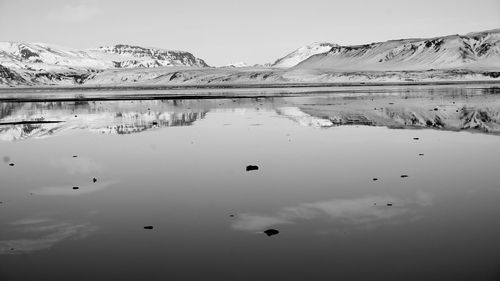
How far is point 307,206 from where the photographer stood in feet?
35.0

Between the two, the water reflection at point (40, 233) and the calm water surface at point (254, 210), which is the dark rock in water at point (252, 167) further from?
Result: the water reflection at point (40, 233)

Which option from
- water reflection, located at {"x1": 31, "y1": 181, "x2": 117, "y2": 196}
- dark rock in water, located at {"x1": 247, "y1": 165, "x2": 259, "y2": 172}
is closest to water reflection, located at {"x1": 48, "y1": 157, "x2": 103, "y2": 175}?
water reflection, located at {"x1": 31, "y1": 181, "x2": 117, "y2": 196}

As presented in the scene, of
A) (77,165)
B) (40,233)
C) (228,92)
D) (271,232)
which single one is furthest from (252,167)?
(228,92)

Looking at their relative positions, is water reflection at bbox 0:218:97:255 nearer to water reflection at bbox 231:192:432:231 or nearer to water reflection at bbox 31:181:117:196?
water reflection at bbox 31:181:117:196

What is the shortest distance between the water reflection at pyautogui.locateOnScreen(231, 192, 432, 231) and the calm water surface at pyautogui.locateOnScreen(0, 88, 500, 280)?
0.12 feet

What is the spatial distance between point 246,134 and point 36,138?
9.08 metres

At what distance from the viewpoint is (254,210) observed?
10492mm

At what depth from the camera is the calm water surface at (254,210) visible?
7568 mm

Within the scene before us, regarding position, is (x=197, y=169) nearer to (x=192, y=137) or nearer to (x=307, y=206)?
(x=307, y=206)

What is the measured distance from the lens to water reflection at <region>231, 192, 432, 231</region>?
9.54 metres

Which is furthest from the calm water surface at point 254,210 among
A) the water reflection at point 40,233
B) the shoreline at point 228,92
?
the shoreline at point 228,92

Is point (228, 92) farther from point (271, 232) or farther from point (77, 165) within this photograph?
point (271, 232)

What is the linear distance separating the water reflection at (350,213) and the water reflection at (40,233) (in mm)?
2648

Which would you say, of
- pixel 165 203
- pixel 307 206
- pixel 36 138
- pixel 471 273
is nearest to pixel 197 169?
pixel 165 203
